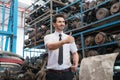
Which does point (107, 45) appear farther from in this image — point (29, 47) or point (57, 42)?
point (29, 47)

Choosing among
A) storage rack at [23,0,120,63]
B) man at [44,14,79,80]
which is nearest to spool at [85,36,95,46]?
storage rack at [23,0,120,63]

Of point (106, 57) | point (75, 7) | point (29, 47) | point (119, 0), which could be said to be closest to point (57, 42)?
point (106, 57)

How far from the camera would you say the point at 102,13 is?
596 centimetres

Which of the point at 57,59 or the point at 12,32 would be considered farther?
the point at 12,32

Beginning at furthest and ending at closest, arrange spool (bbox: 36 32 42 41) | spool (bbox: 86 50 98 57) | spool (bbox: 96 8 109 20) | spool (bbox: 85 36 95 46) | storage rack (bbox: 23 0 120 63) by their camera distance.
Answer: spool (bbox: 36 32 42 41)
spool (bbox: 85 36 95 46)
spool (bbox: 86 50 98 57)
spool (bbox: 96 8 109 20)
storage rack (bbox: 23 0 120 63)

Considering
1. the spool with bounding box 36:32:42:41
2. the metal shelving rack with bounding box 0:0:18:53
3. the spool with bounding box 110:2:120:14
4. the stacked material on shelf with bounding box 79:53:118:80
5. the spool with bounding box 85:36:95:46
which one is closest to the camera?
the stacked material on shelf with bounding box 79:53:118:80

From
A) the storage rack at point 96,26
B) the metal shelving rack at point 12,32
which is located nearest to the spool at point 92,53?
the storage rack at point 96,26

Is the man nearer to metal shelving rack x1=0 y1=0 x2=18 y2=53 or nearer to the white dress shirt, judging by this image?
the white dress shirt

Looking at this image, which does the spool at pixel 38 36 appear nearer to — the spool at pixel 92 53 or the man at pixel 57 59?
the spool at pixel 92 53

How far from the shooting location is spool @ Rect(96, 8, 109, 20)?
5873 millimetres

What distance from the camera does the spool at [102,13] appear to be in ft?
19.3

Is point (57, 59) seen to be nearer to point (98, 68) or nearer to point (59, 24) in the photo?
point (59, 24)

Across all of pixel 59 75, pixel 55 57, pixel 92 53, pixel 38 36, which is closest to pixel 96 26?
pixel 92 53

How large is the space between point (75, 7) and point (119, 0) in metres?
2.39
